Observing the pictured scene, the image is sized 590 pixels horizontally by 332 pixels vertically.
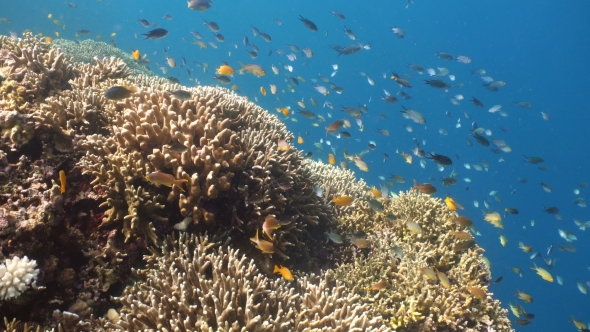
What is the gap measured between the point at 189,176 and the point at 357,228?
3330 millimetres

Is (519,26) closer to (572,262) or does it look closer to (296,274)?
(572,262)

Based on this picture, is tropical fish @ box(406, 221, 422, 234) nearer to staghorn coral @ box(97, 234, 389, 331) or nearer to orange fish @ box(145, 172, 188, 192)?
staghorn coral @ box(97, 234, 389, 331)

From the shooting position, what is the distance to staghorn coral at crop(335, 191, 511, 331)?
4.54 m

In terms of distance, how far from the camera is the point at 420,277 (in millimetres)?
4836

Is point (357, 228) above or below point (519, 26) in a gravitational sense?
below

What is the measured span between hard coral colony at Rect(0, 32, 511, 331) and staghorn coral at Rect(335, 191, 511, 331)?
0.09 feet

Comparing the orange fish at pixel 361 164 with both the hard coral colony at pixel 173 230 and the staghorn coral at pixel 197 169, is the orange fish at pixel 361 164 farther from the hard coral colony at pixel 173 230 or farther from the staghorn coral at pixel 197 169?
the staghorn coral at pixel 197 169

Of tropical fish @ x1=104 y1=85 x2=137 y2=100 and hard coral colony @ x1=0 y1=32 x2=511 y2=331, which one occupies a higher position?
tropical fish @ x1=104 y1=85 x2=137 y2=100

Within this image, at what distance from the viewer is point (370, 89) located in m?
101

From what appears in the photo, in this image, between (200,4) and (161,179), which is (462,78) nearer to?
(200,4)

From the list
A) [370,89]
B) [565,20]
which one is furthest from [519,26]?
[370,89]

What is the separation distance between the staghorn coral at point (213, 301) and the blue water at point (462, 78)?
1905 inches

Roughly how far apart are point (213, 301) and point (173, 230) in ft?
4.05

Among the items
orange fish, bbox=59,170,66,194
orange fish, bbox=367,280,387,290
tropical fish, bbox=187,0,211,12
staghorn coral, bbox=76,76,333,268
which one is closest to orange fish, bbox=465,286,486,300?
orange fish, bbox=367,280,387,290
